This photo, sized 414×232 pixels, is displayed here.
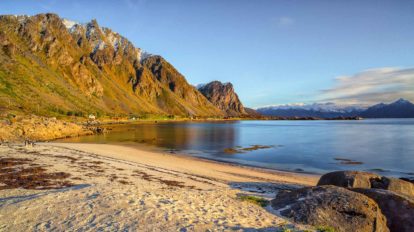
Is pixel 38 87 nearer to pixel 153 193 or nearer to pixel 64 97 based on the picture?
pixel 64 97

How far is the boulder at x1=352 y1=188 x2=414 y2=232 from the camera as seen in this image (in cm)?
1327

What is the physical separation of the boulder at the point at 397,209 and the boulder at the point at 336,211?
662mm

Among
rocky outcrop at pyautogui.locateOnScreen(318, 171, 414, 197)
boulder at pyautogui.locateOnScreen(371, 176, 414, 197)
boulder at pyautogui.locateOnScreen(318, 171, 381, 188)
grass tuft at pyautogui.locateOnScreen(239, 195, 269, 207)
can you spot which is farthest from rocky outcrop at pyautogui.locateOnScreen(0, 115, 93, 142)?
boulder at pyautogui.locateOnScreen(371, 176, 414, 197)

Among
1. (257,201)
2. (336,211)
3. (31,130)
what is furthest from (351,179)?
(31,130)

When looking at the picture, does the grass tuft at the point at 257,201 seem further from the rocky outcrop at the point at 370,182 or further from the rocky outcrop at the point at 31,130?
the rocky outcrop at the point at 31,130

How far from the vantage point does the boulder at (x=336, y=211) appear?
42.2ft

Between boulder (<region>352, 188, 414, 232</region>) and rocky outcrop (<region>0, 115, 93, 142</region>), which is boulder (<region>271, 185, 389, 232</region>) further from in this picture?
rocky outcrop (<region>0, 115, 93, 142</region>)

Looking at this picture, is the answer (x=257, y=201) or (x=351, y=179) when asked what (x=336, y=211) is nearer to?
(x=257, y=201)

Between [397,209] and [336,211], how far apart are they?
3.25 meters

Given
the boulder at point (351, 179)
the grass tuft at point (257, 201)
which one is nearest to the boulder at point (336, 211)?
the grass tuft at point (257, 201)

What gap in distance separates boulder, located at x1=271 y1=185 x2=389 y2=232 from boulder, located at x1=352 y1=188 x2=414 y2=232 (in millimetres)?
662

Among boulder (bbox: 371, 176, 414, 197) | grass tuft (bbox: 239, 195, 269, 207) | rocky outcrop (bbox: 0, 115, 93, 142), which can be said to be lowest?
grass tuft (bbox: 239, 195, 269, 207)

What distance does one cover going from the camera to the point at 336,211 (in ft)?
44.3

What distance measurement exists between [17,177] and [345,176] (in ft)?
84.5
